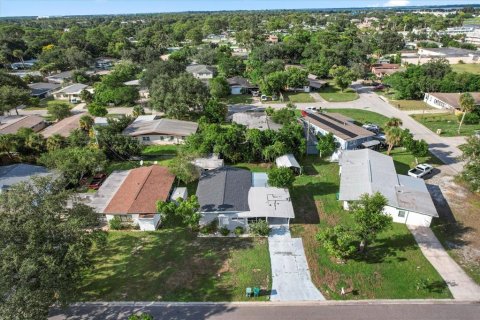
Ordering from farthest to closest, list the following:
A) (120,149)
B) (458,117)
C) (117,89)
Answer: (117,89) < (458,117) < (120,149)

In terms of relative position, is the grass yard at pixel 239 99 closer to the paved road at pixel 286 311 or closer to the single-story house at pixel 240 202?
the single-story house at pixel 240 202

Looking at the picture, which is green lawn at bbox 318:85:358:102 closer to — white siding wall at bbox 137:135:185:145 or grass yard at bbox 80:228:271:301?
white siding wall at bbox 137:135:185:145

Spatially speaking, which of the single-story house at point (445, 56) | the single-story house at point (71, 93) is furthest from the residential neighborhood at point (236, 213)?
the single-story house at point (445, 56)

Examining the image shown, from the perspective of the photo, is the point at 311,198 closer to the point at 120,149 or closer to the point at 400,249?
the point at 400,249

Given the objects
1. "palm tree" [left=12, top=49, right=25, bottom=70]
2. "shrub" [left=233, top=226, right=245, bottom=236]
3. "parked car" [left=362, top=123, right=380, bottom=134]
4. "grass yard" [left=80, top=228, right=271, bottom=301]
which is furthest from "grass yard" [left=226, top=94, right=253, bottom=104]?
"palm tree" [left=12, top=49, right=25, bottom=70]

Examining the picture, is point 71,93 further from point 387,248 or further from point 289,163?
point 387,248

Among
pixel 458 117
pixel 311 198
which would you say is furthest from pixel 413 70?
pixel 311 198
